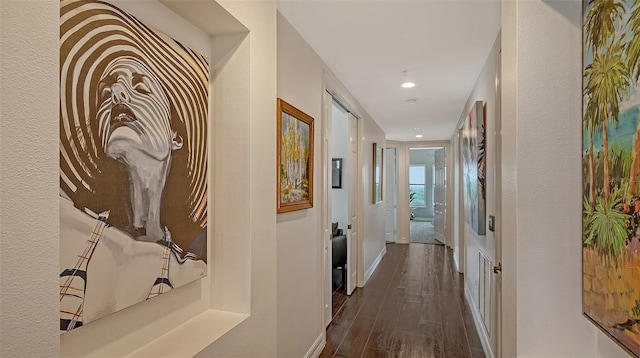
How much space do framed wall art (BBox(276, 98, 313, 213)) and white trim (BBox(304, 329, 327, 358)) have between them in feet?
3.75

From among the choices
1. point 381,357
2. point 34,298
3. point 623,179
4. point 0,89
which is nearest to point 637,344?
point 623,179

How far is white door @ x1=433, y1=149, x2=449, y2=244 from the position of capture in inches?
318

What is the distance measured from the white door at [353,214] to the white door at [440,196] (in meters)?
4.07

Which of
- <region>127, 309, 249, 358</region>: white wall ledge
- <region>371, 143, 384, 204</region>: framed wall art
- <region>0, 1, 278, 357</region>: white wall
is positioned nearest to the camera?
<region>0, 1, 278, 357</region>: white wall

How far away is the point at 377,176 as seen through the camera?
19.4 ft

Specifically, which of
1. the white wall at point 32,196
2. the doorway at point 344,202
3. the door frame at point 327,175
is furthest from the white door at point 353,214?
the white wall at point 32,196

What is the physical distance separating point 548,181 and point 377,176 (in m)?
4.65

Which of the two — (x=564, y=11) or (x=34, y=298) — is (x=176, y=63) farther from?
(x=564, y=11)

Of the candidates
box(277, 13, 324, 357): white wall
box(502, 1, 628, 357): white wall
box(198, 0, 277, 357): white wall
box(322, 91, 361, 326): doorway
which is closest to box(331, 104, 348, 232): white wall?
box(322, 91, 361, 326): doorway

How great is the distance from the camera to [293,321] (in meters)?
2.41

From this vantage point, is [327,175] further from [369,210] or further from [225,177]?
[369,210]

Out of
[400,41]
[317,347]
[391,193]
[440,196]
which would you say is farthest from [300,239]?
[440,196]

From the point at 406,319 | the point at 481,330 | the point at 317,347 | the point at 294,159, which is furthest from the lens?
the point at 406,319

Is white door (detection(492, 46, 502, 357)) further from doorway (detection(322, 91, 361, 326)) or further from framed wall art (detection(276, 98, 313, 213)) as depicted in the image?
doorway (detection(322, 91, 361, 326))
